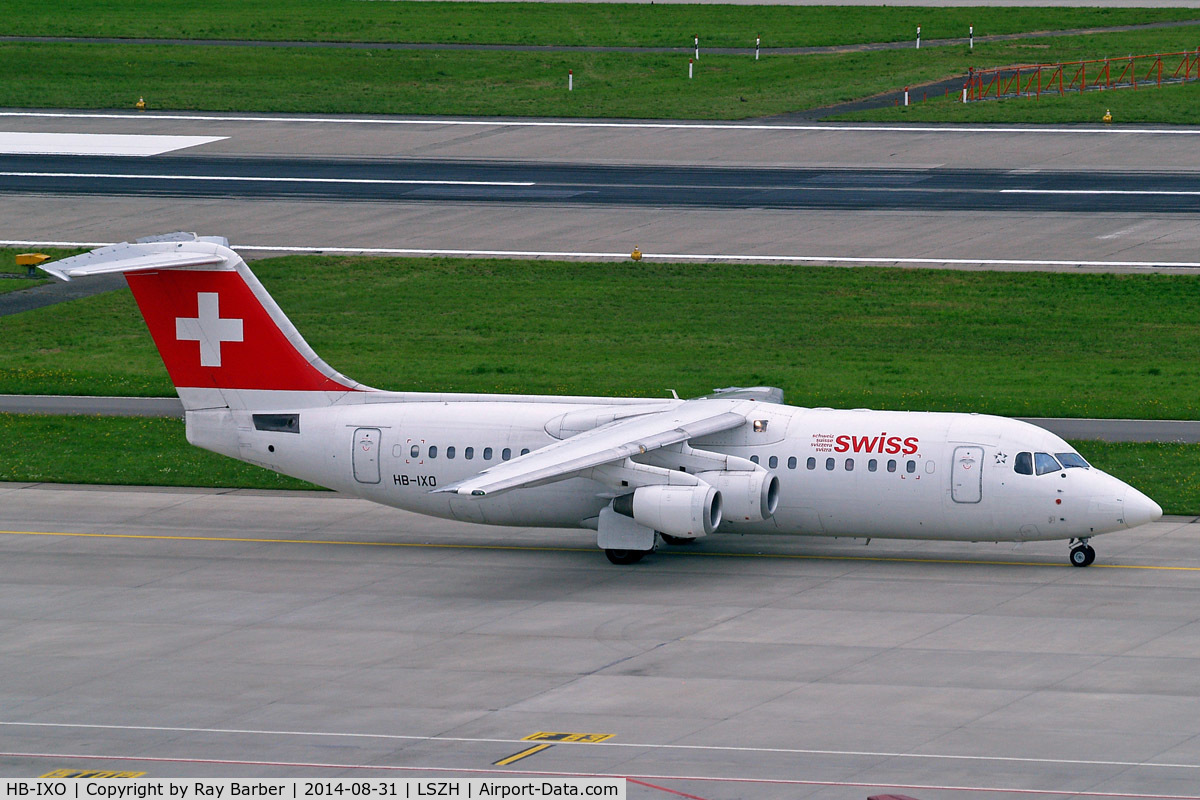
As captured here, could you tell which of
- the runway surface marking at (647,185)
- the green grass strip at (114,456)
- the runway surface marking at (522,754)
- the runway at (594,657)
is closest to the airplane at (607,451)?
the runway at (594,657)

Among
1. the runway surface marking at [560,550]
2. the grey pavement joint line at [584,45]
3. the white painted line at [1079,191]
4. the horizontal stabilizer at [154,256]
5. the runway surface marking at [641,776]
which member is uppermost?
the grey pavement joint line at [584,45]

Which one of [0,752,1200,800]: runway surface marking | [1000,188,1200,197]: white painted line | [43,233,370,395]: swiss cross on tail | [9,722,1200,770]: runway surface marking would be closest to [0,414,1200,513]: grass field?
[43,233,370,395]: swiss cross on tail

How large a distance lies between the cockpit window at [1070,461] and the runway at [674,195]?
26897 mm

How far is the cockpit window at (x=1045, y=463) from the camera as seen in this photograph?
34.5 meters

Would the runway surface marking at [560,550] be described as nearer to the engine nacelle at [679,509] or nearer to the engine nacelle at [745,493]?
the engine nacelle at [745,493]

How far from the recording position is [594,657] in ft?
98.5

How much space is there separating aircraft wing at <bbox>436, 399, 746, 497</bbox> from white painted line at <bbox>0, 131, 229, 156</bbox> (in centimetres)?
5193

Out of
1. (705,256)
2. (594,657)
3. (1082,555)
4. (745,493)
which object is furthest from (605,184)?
(594,657)

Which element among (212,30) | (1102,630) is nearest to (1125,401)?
(1102,630)

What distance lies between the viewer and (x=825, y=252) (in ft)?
208

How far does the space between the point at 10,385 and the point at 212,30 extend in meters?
61.2

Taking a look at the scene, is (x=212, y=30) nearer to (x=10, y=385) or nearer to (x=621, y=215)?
(x=621, y=215)

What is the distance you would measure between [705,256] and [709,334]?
341 inches

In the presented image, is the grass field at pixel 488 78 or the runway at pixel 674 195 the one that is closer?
the runway at pixel 674 195
